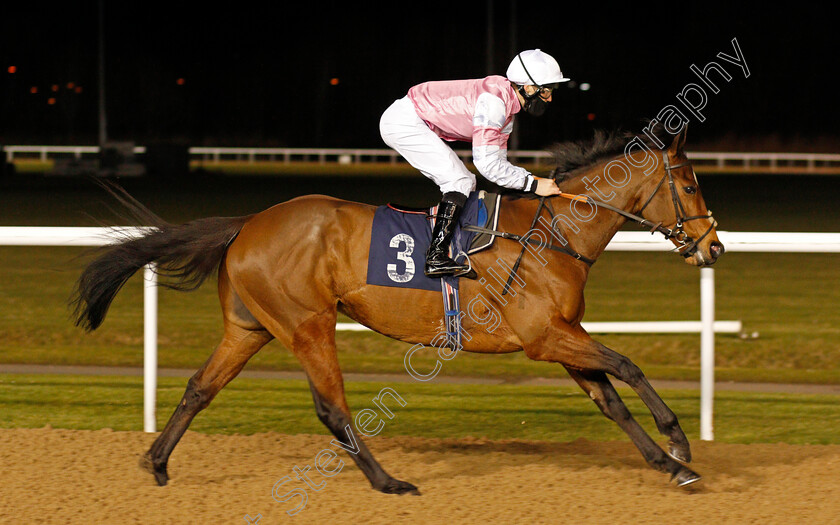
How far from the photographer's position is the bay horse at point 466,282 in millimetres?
4023

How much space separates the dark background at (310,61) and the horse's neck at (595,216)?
42.1 meters

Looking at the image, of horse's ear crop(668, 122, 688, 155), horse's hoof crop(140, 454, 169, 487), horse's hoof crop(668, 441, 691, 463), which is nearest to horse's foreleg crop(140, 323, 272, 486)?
horse's hoof crop(140, 454, 169, 487)

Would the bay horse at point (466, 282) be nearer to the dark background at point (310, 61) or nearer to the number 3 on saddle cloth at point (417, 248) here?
the number 3 on saddle cloth at point (417, 248)

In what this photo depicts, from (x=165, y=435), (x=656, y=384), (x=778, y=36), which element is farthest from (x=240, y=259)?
(x=778, y=36)

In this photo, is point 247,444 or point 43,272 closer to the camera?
point 247,444

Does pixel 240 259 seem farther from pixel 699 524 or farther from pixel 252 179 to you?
pixel 252 179

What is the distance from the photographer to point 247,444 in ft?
15.3

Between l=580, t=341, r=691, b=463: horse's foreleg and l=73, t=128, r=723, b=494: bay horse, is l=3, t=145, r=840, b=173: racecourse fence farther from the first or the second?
l=580, t=341, r=691, b=463: horse's foreleg

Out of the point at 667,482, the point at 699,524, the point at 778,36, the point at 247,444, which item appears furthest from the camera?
the point at 778,36

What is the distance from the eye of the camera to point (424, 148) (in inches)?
166

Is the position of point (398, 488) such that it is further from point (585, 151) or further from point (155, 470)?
point (585, 151)

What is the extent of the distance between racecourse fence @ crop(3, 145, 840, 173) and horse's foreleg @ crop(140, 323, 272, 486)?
1027 inches

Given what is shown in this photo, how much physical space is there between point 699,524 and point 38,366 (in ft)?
15.3

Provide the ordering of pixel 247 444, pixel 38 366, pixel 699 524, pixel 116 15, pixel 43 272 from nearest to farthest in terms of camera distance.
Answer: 1. pixel 699 524
2. pixel 247 444
3. pixel 38 366
4. pixel 43 272
5. pixel 116 15
